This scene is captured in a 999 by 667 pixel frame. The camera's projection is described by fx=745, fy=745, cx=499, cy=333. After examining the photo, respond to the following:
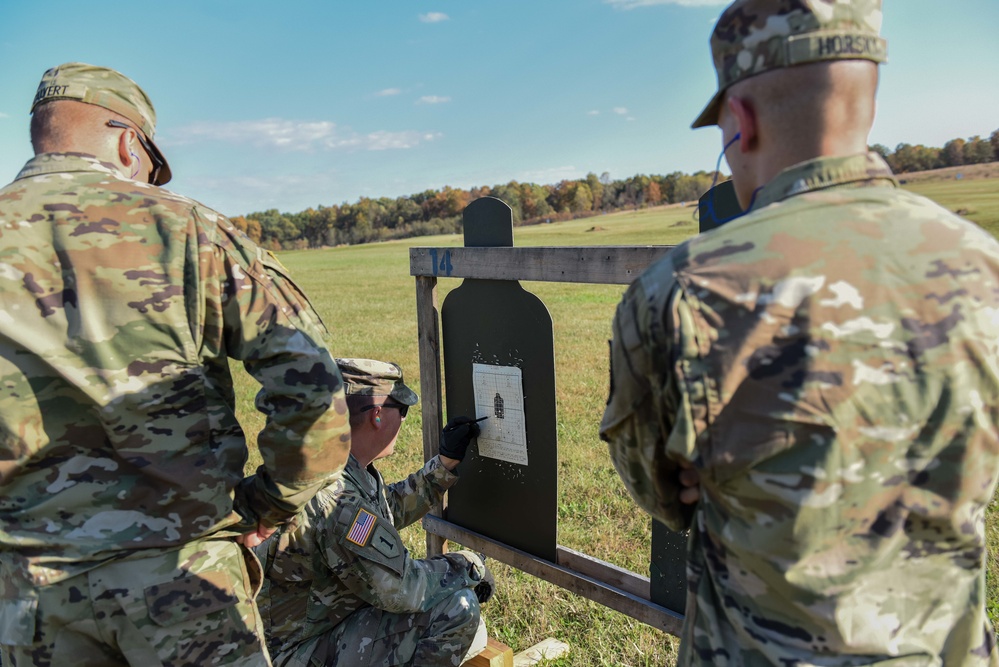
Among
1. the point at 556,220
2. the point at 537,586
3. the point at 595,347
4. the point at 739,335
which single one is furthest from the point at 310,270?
the point at 739,335

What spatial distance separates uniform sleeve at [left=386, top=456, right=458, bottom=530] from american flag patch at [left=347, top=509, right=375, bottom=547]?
595mm

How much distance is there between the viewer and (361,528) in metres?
2.62

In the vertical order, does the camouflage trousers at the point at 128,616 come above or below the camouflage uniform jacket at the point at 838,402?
below

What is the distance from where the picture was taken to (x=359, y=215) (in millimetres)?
68000

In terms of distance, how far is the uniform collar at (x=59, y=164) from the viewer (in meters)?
2.03

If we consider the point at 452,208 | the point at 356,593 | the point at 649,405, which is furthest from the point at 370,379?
the point at 452,208

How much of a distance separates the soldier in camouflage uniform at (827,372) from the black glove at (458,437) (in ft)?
6.59

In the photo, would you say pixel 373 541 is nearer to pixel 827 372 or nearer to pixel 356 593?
pixel 356 593

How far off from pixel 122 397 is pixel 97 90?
0.87 metres

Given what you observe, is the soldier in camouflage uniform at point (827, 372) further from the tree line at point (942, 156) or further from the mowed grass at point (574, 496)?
the tree line at point (942, 156)

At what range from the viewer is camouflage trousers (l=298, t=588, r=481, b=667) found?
2787mm

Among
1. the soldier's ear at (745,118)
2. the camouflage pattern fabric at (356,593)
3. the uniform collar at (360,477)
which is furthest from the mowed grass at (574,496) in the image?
the uniform collar at (360,477)

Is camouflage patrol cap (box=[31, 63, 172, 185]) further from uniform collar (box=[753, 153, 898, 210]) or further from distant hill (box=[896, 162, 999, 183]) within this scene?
distant hill (box=[896, 162, 999, 183])

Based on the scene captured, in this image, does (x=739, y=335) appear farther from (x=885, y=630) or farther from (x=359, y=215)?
(x=359, y=215)
